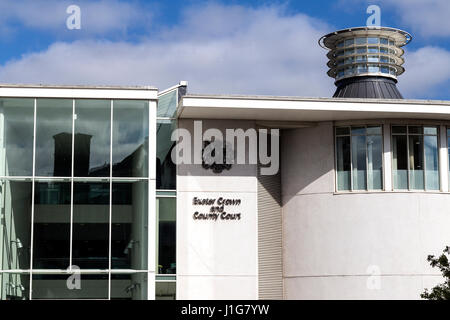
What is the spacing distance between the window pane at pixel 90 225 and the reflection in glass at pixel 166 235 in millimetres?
2499

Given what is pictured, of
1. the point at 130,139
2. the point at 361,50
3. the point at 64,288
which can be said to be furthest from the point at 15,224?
the point at 361,50

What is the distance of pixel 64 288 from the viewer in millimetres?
27547

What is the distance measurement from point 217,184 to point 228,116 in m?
2.50

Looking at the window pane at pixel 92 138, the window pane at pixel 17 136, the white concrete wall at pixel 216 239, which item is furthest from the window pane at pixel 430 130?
the window pane at pixel 17 136

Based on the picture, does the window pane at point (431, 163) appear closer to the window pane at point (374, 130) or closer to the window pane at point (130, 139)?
the window pane at point (374, 130)

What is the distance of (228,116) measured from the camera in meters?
30.8

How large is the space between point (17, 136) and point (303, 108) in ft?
32.5

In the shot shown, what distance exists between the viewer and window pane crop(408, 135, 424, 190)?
102 ft

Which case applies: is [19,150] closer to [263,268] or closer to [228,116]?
[228,116]

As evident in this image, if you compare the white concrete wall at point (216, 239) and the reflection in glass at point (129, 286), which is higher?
the white concrete wall at point (216, 239)

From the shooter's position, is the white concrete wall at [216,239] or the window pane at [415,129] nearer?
the white concrete wall at [216,239]

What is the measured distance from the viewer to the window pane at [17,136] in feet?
92.3

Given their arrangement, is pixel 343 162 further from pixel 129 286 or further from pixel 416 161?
pixel 129 286

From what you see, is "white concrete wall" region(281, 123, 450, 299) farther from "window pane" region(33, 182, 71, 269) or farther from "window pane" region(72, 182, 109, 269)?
"window pane" region(33, 182, 71, 269)
